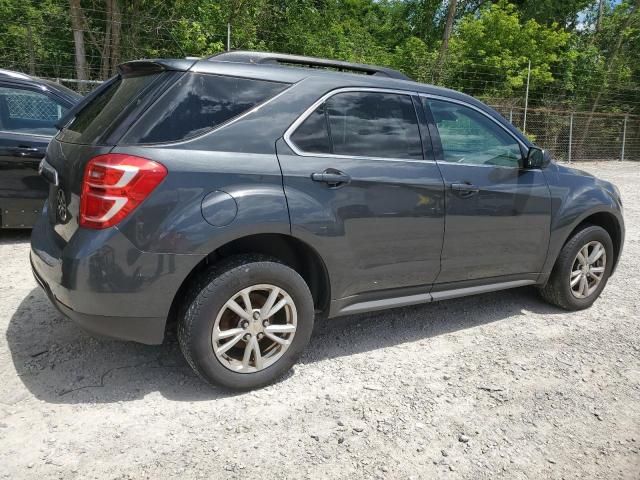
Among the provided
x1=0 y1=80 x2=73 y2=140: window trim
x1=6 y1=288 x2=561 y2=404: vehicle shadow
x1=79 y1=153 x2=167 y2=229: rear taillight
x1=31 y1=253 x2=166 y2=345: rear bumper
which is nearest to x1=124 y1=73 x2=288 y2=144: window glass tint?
x1=79 y1=153 x2=167 y2=229: rear taillight

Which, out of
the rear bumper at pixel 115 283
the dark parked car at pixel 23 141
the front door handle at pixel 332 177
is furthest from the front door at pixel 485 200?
the dark parked car at pixel 23 141

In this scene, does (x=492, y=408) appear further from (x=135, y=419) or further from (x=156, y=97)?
(x=156, y=97)

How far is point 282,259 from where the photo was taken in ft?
10.5

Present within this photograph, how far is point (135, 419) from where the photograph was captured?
107 inches

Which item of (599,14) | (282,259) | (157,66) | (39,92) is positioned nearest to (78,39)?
(39,92)

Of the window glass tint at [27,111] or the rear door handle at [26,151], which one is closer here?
the rear door handle at [26,151]

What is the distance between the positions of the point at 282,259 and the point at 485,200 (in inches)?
59.2

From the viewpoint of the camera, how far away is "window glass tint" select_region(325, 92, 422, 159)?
320cm

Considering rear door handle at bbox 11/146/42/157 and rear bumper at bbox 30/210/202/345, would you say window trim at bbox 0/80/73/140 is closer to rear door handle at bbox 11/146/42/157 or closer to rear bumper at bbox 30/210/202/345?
rear door handle at bbox 11/146/42/157

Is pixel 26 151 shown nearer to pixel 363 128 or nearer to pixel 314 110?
Answer: pixel 314 110

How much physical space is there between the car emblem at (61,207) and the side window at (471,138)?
232 cm

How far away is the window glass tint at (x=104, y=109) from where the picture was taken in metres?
2.84

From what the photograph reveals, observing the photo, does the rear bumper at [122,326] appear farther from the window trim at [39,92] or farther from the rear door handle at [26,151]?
the window trim at [39,92]

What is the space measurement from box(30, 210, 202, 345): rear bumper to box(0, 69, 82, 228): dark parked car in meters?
2.87
